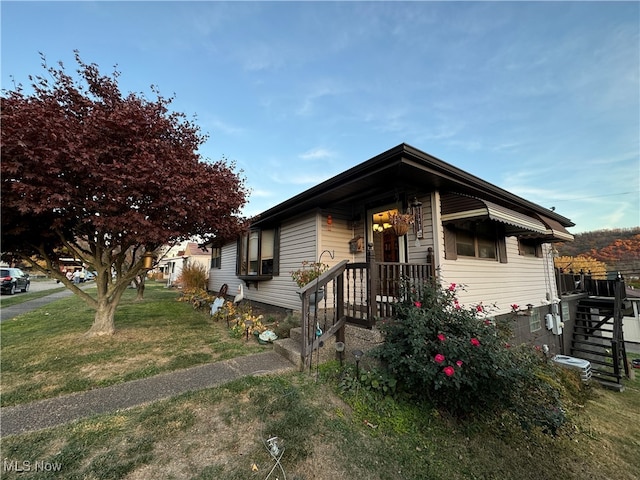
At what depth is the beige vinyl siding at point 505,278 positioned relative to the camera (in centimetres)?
534

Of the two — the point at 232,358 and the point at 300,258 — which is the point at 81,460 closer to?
the point at 232,358

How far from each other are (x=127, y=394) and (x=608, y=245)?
35.1 metres

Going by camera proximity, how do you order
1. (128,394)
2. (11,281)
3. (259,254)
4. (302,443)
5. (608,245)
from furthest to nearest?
(608,245), (11,281), (259,254), (128,394), (302,443)

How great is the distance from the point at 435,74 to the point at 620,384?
11591 mm

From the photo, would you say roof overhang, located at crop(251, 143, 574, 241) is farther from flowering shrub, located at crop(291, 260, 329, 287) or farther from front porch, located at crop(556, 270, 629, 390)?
front porch, located at crop(556, 270, 629, 390)

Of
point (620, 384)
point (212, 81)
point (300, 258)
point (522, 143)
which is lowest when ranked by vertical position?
point (620, 384)

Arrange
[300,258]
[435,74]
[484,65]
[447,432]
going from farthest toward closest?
1. [435,74]
2. [484,65]
3. [300,258]
4. [447,432]

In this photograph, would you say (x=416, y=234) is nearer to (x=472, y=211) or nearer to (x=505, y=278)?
(x=472, y=211)

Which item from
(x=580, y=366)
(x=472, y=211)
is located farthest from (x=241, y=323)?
(x=580, y=366)

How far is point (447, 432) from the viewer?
2895 millimetres

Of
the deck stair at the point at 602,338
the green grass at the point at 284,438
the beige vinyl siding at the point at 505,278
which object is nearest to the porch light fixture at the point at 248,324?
the green grass at the point at 284,438

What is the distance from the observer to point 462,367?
296 centimetres

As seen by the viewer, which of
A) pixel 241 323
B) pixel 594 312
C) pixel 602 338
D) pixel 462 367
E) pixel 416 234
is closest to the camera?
pixel 462 367

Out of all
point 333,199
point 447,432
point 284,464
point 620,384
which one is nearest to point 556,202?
point 620,384
